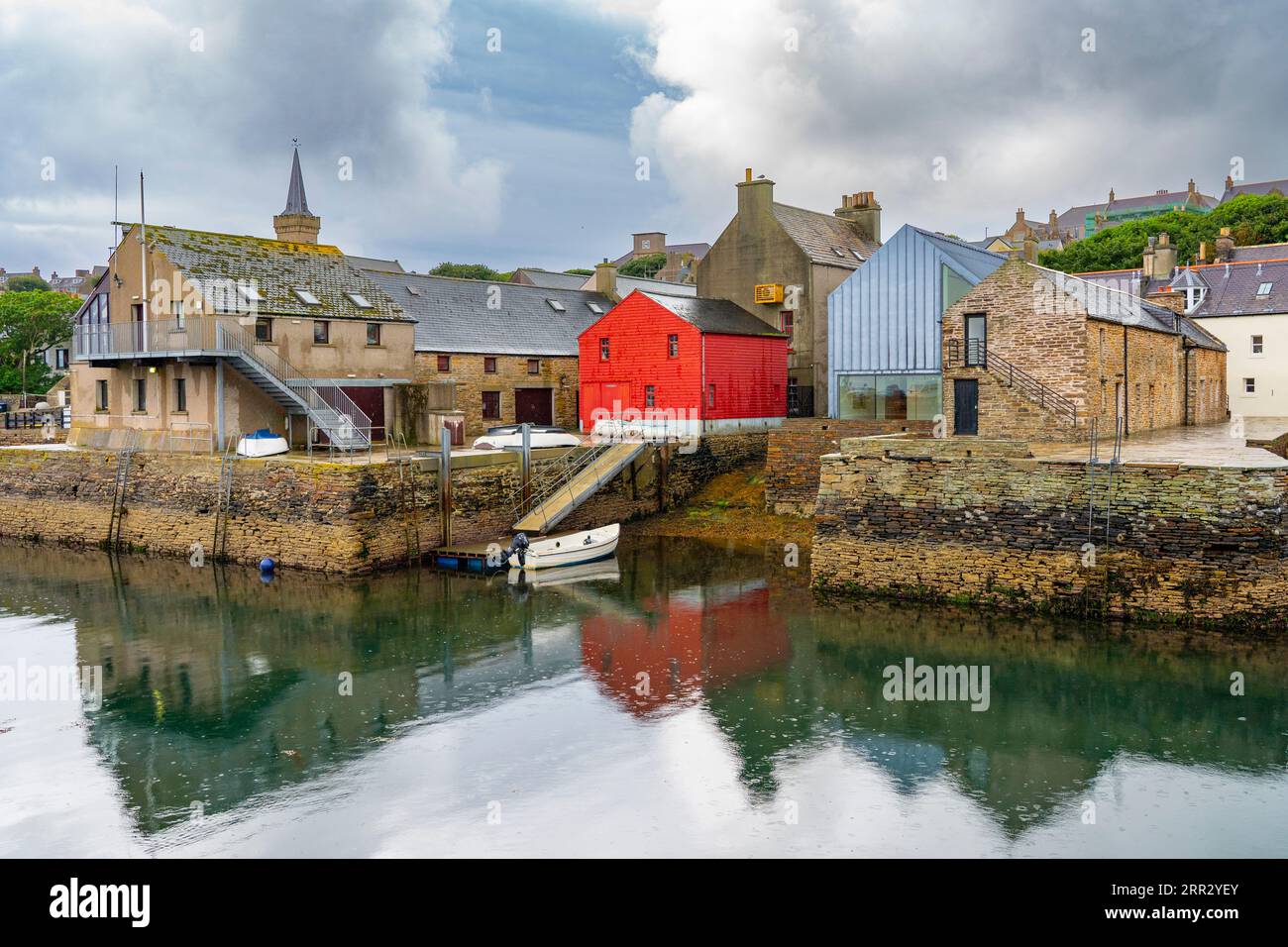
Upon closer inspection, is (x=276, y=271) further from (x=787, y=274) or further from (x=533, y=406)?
(x=787, y=274)

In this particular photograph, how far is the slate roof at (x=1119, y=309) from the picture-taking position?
28.6m

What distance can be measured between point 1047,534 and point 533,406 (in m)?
25.3

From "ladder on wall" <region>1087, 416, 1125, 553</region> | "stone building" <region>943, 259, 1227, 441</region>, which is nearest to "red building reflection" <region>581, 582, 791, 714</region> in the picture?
"ladder on wall" <region>1087, 416, 1125, 553</region>

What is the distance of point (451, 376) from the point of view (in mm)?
39938

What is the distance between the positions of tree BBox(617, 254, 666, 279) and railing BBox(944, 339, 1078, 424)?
7422 centimetres

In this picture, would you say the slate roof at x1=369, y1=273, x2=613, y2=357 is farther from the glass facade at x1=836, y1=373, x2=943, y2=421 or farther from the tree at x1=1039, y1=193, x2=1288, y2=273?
the tree at x1=1039, y1=193, x2=1288, y2=273

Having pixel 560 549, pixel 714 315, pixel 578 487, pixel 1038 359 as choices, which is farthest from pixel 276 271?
pixel 1038 359

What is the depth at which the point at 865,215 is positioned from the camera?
1895 inches

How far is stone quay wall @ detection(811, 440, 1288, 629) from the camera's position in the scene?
19.7 m

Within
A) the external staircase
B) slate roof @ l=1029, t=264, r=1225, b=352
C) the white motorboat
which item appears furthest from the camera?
the white motorboat

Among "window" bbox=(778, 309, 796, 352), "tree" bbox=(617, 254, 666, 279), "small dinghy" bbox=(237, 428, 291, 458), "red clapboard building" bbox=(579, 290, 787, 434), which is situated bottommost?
"small dinghy" bbox=(237, 428, 291, 458)

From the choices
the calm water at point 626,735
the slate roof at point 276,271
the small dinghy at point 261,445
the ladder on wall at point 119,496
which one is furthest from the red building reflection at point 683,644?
the ladder on wall at point 119,496

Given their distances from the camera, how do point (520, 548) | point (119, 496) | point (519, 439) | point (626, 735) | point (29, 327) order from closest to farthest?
1. point (626, 735)
2. point (520, 548)
3. point (119, 496)
4. point (519, 439)
5. point (29, 327)
